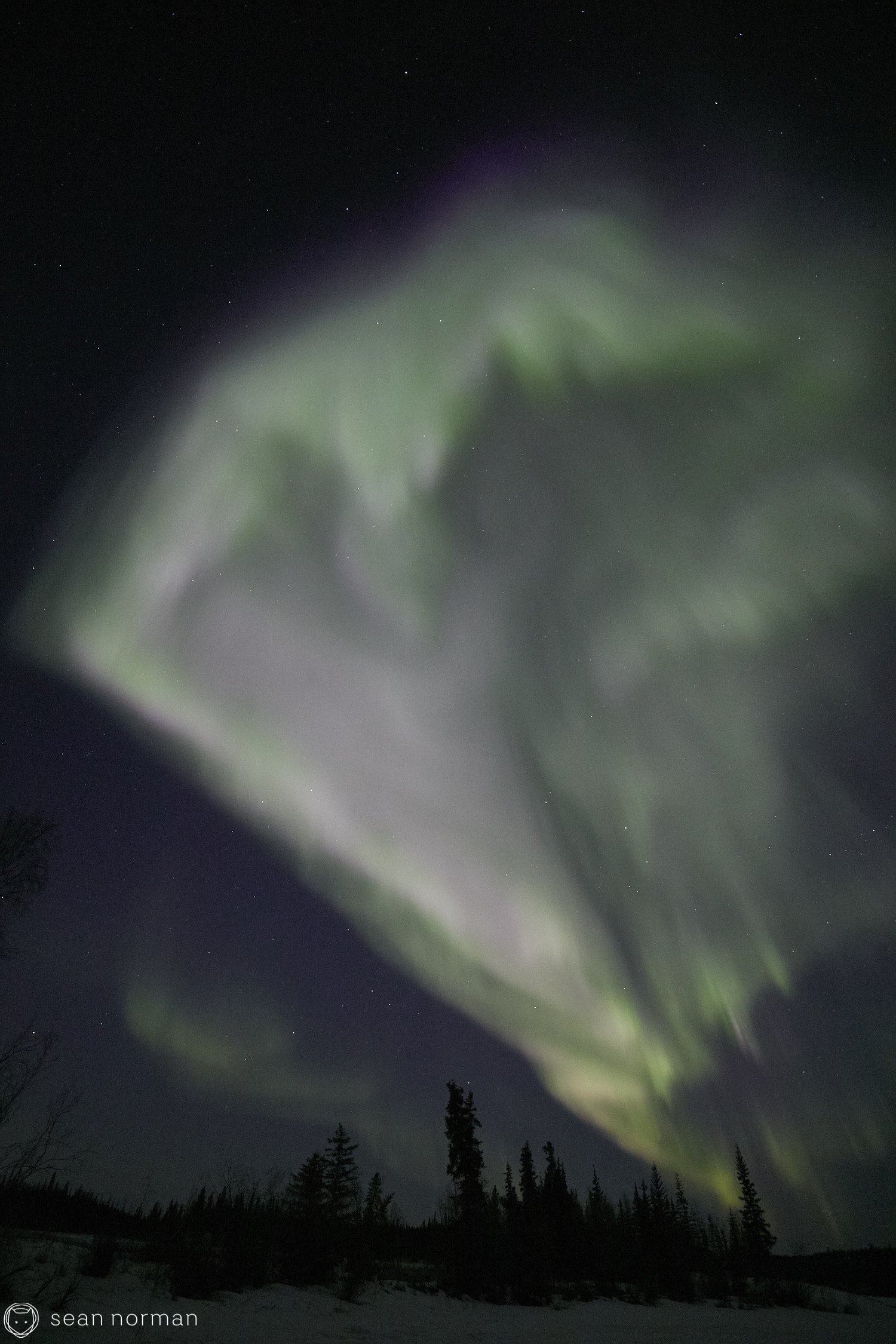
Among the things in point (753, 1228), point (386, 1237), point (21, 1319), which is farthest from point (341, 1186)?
point (753, 1228)

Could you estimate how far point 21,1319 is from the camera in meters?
15.1

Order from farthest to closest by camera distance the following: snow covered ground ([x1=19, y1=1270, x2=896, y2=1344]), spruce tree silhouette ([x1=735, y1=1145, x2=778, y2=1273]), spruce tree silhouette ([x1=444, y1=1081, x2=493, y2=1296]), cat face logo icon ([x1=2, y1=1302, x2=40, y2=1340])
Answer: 1. spruce tree silhouette ([x1=735, y1=1145, x2=778, y2=1273])
2. spruce tree silhouette ([x1=444, y1=1081, x2=493, y2=1296])
3. snow covered ground ([x1=19, y1=1270, x2=896, y2=1344])
4. cat face logo icon ([x1=2, y1=1302, x2=40, y2=1340])

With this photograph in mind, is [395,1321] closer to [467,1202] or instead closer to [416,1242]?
[467,1202]

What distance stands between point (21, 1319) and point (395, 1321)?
619 inches

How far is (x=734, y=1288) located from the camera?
53250 mm

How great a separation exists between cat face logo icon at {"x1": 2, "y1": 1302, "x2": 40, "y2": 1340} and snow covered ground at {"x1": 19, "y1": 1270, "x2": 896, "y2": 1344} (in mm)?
261

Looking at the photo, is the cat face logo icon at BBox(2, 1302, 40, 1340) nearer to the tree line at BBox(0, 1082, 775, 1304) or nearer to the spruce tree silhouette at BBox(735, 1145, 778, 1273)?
the tree line at BBox(0, 1082, 775, 1304)

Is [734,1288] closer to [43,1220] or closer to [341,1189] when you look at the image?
[341,1189]

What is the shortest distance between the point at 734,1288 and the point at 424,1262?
25.1 m

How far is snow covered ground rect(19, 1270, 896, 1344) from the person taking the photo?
674 inches

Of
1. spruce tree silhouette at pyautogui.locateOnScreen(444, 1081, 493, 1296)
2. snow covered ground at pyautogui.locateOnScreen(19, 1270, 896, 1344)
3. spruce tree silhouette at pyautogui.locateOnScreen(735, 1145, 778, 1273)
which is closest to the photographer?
snow covered ground at pyautogui.locateOnScreen(19, 1270, 896, 1344)

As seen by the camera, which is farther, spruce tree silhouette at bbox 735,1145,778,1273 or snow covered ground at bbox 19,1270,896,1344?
spruce tree silhouette at bbox 735,1145,778,1273

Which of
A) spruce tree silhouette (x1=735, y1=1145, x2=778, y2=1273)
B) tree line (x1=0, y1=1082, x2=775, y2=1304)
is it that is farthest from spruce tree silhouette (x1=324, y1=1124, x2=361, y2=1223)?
spruce tree silhouette (x1=735, y1=1145, x2=778, y2=1273)

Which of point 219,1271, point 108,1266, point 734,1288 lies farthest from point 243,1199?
point 734,1288
